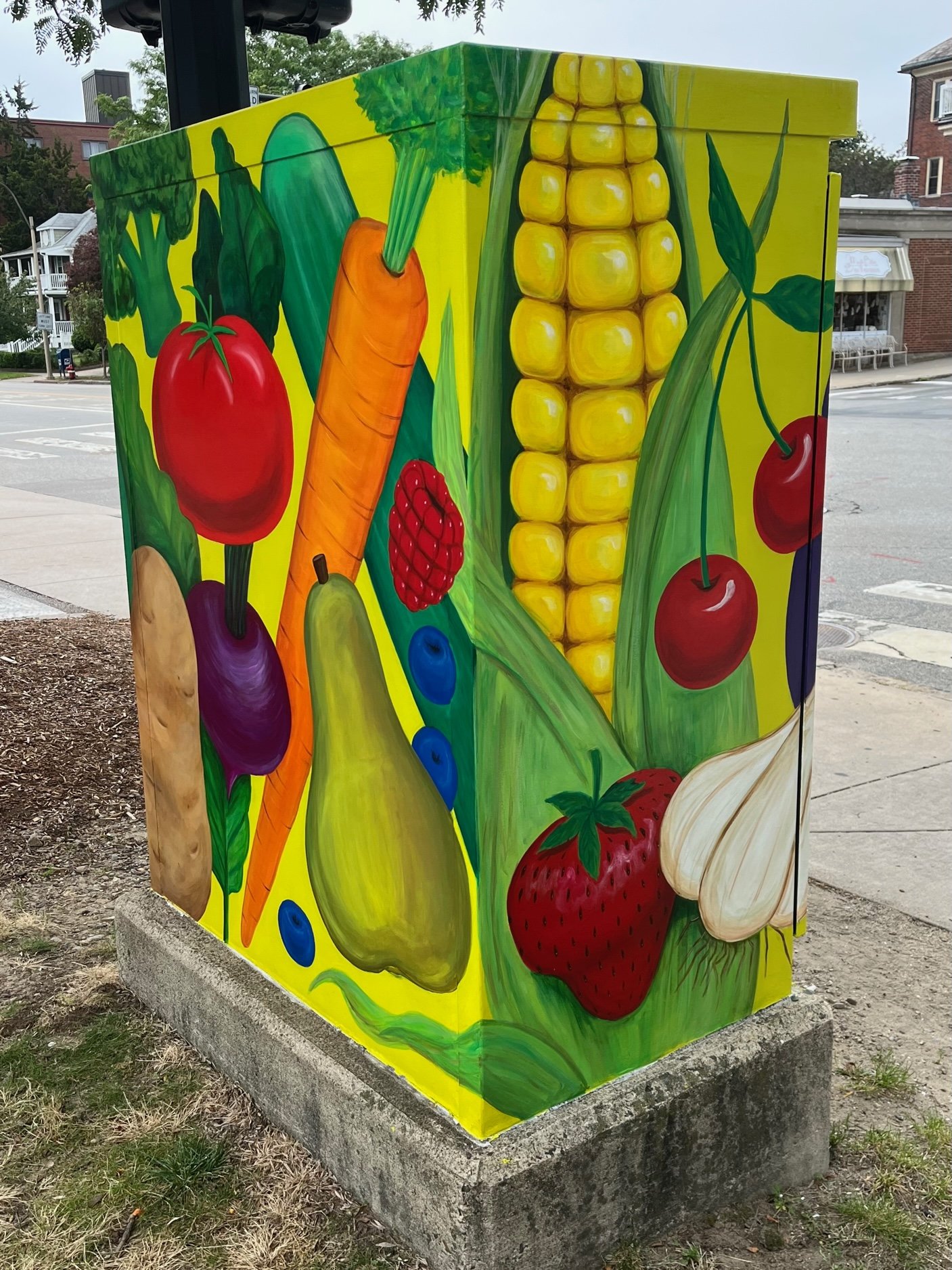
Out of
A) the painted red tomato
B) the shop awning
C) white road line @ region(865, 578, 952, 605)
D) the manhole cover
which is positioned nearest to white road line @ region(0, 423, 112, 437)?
white road line @ region(865, 578, 952, 605)

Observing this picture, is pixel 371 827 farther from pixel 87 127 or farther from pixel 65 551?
pixel 87 127

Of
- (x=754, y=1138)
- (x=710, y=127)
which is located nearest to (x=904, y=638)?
(x=754, y=1138)

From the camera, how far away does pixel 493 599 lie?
1.98 m

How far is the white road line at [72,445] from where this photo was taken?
61.8 feet

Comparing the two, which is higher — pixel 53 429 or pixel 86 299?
pixel 86 299

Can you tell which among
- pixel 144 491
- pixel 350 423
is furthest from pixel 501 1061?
pixel 144 491

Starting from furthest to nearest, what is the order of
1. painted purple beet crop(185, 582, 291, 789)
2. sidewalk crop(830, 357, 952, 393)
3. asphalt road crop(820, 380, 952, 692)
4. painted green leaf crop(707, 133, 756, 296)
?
sidewalk crop(830, 357, 952, 393), asphalt road crop(820, 380, 952, 692), painted purple beet crop(185, 582, 291, 789), painted green leaf crop(707, 133, 756, 296)

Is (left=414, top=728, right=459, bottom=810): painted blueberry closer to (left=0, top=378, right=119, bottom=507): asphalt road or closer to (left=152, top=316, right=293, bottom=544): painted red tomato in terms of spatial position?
(left=152, top=316, right=293, bottom=544): painted red tomato

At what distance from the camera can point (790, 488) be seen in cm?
237

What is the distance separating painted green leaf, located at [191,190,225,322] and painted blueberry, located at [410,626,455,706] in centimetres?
88

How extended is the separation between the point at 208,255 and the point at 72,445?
1851 centimetres

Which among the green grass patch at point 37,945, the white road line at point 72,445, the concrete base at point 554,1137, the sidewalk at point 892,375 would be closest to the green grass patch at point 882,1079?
the concrete base at point 554,1137

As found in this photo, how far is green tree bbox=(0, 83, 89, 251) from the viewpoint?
7906 cm

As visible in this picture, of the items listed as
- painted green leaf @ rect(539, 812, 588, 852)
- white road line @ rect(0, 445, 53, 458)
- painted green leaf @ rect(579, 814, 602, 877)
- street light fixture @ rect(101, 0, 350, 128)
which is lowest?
white road line @ rect(0, 445, 53, 458)
